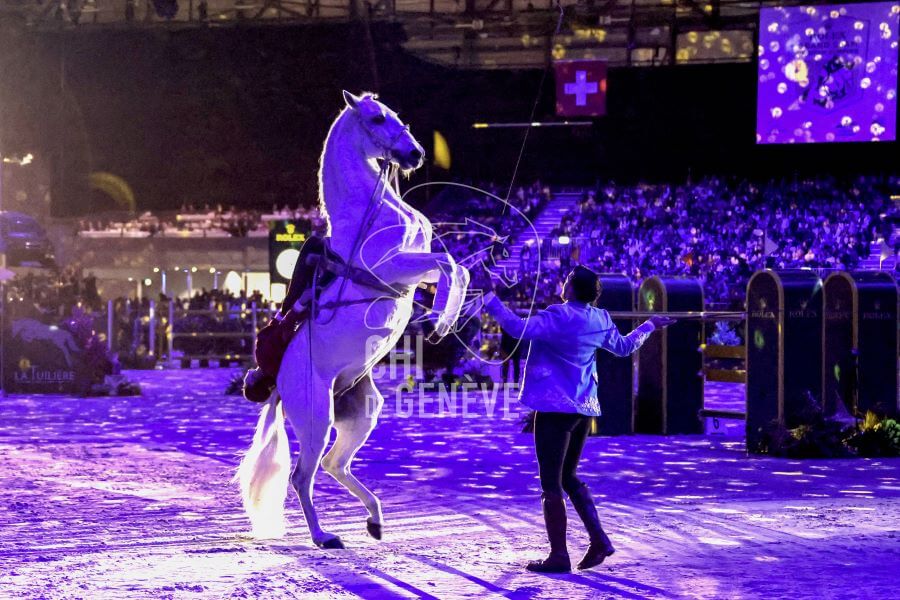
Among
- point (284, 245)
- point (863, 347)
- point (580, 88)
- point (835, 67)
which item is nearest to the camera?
point (863, 347)

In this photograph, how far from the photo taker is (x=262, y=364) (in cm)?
634

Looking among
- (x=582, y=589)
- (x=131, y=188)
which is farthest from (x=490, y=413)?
(x=131, y=188)

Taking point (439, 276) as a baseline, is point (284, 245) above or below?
above

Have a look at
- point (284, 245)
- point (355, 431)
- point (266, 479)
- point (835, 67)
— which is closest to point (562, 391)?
point (355, 431)

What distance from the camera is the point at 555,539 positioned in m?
5.57

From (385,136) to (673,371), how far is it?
24.4 feet

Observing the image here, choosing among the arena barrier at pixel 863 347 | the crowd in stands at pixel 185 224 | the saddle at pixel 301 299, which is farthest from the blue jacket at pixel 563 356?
the crowd in stands at pixel 185 224

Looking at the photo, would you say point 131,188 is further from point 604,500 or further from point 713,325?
point 604,500

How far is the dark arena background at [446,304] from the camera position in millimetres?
5918

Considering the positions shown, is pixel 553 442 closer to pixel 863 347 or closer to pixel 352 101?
pixel 352 101

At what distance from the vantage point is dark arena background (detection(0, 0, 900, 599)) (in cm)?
592

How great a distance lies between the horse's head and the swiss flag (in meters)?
19.3

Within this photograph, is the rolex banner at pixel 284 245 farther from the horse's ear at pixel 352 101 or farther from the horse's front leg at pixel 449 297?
the horse's front leg at pixel 449 297

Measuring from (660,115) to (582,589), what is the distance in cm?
2078
